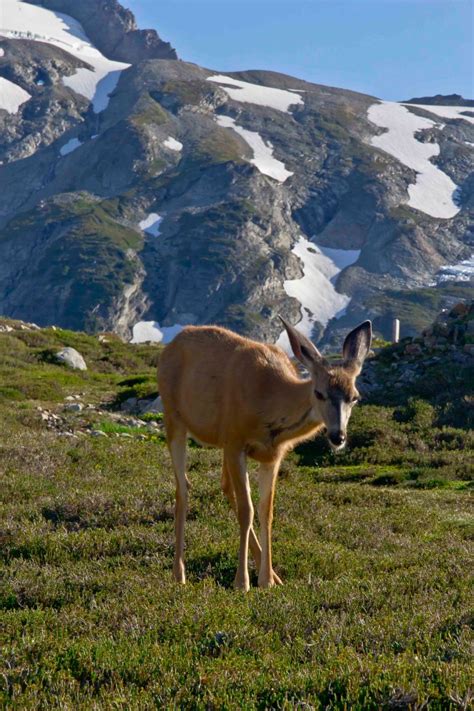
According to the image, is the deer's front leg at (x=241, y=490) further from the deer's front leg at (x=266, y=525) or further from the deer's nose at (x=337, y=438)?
the deer's nose at (x=337, y=438)

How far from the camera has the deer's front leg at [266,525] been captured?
32.2ft

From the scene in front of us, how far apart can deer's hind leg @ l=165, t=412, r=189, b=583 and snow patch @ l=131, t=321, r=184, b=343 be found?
175 metres

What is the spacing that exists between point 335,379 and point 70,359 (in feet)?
90.4

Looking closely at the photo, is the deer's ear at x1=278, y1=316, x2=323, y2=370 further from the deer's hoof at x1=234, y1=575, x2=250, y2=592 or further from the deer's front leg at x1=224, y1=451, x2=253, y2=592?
the deer's hoof at x1=234, y1=575, x2=250, y2=592

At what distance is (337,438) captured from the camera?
28.8 feet

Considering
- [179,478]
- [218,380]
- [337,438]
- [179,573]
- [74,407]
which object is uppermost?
[218,380]

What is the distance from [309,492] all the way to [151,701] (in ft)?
29.6

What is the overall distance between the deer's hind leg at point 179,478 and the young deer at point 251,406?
0.01m

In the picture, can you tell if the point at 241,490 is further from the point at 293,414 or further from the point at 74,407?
the point at 74,407

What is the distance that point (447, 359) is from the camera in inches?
1012

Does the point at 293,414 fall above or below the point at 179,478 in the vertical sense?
above

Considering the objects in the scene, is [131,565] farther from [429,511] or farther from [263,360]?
[429,511]

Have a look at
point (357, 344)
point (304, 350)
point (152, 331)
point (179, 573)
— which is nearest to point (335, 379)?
point (304, 350)

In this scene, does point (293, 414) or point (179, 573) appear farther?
point (179, 573)
